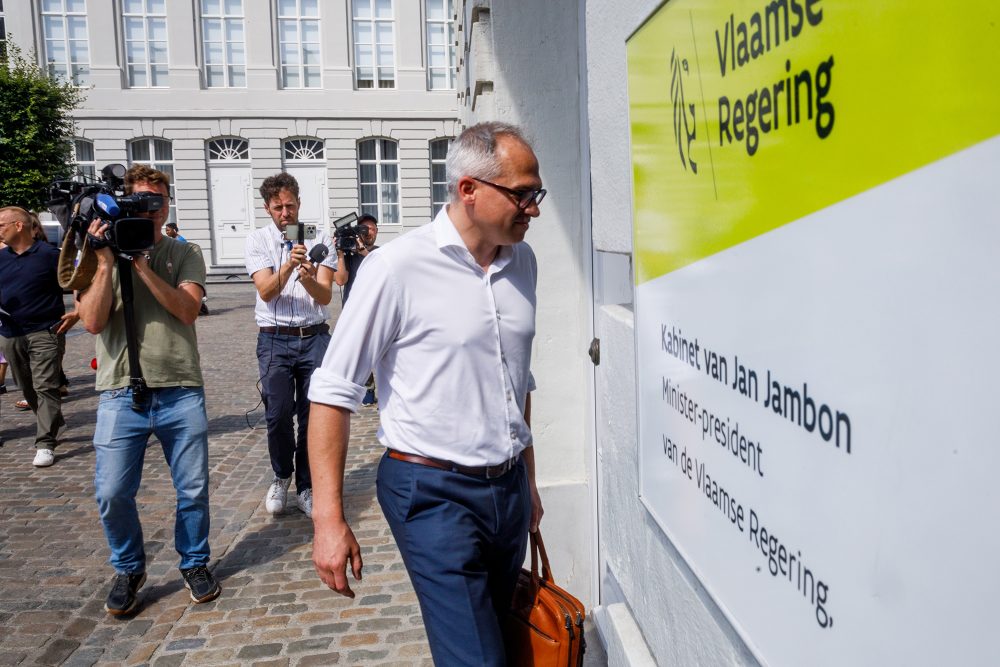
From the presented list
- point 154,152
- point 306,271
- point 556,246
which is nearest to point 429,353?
point 556,246

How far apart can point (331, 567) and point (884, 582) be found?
5.19 feet

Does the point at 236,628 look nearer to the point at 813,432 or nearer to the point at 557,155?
the point at 557,155

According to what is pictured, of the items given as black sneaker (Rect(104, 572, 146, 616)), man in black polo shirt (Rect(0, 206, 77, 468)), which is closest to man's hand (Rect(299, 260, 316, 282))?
black sneaker (Rect(104, 572, 146, 616))

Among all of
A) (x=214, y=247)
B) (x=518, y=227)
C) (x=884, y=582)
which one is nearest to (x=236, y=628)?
(x=518, y=227)

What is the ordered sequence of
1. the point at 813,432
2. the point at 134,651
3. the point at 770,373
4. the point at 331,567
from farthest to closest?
the point at 134,651, the point at 331,567, the point at 770,373, the point at 813,432

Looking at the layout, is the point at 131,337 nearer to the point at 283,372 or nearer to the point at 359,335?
the point at 283,372

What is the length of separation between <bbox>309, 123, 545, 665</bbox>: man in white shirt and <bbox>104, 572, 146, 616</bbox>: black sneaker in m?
2.20

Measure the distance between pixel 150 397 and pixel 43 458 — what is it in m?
3.41

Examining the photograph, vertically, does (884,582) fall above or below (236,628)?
above

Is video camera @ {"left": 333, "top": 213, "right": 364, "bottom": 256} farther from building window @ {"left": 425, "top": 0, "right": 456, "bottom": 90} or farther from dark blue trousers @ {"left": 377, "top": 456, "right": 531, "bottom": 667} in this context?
building window @ {"left": 425, "top": 0, "right": 456, "bottom": 90}

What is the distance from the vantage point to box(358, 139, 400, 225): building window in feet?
93.2

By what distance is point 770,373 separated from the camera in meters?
1.20

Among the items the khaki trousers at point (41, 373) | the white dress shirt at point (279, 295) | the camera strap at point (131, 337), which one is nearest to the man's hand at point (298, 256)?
the white dress shirt at point (279, 295)

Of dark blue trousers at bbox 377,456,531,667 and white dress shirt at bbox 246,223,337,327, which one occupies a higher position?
white dress shirt at bbox 246,223,337,327
